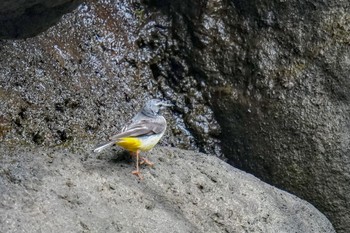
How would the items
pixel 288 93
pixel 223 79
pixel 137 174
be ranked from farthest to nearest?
pixel 223 79 → pixel 288 93 → pixel 137 174

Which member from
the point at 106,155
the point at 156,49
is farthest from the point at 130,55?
the point at 106,155

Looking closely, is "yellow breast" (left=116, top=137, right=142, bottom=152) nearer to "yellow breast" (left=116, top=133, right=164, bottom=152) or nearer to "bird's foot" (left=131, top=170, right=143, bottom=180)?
"yellow breast" (left=116, top=133, right=164, bottom=152)

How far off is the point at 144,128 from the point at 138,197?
29.4 inches

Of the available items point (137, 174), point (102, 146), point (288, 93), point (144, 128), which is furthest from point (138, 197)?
point (288, 93)

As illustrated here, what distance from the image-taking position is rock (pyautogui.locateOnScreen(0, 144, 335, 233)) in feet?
19.0

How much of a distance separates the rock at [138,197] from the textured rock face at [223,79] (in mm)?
664

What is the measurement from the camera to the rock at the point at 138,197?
19.0ft

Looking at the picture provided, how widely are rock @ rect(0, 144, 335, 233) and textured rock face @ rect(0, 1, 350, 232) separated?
2.18 ft

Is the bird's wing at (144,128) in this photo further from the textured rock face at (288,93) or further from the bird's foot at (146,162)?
the textured rock face at (288,93)

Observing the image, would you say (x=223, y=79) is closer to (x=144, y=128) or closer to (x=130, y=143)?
(x=144, y=128)

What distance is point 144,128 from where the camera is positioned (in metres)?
6.93

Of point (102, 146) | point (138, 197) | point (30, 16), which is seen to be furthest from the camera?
point (30, 16)

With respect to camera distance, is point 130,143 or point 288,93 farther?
point 288,93

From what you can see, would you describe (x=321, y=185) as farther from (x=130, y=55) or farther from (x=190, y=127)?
(x=130, y=55)
